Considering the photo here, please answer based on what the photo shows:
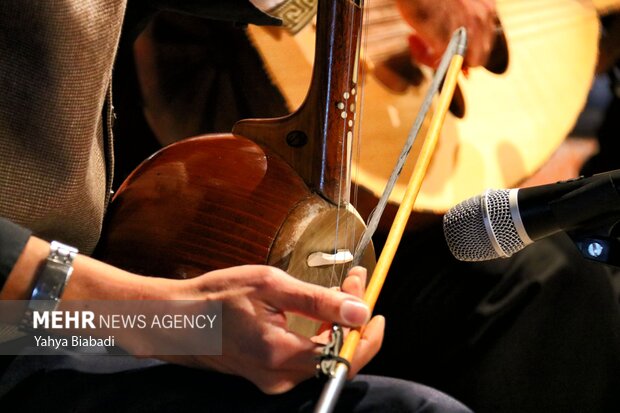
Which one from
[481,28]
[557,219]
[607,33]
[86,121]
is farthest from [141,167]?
[607,33]

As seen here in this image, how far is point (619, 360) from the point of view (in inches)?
45.4

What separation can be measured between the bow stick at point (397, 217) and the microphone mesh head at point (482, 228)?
0.16 feet

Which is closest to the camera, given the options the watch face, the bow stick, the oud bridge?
the bow stick

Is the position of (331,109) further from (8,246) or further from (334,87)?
(8,246)

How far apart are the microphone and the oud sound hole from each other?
0.19 m

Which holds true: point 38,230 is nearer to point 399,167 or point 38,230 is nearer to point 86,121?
point 86,121

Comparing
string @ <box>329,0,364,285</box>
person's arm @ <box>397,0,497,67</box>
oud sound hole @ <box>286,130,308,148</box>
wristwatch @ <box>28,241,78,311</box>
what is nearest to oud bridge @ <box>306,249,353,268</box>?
string @ <box>329,0,364,285</box>

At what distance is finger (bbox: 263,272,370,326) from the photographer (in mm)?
570

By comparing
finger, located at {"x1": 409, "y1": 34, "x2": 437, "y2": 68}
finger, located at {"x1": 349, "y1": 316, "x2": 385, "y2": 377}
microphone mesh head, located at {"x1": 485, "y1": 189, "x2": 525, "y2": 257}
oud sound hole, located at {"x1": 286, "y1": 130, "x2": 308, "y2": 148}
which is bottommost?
finger, located at {"x1": 349, "y1": 316, "x2": 385, "y2": 377}

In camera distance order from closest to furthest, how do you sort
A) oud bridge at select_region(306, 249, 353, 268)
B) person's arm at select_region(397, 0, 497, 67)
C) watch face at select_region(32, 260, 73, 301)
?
watch face at select_region(32, 260, 73, 301) → oud bridge at select_region(306, 249, 353, 268) → person's arm at select_region(397, 0, 497, 67)

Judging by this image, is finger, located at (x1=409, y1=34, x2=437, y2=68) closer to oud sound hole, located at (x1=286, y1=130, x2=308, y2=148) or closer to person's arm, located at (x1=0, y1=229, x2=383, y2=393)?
oud sound hole, located at (x1=286, y1=130, x2=308, y2=148)

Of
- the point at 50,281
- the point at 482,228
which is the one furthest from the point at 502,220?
the point at 50,281

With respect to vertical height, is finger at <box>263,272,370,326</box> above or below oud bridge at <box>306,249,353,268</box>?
above

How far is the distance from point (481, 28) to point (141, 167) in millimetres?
702
